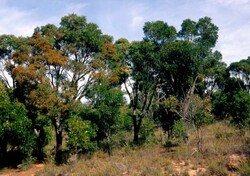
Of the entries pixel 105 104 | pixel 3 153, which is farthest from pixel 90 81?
pixel 3 153

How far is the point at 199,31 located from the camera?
2447 centimetres

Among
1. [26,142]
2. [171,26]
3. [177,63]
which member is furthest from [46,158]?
[171,26]

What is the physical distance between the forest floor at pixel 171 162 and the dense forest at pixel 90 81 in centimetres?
141

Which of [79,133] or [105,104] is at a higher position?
[105,104]

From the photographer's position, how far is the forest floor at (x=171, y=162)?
47.6ft

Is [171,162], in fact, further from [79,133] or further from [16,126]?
[16,126]

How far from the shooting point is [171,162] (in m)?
16.5

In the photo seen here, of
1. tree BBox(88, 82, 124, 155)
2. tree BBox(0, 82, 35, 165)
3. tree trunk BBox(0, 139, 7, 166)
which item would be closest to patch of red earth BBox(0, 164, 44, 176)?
tree BBox(0, 82, 35, 165)

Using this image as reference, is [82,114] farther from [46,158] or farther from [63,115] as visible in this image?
[46,158]

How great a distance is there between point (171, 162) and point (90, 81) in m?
9.94

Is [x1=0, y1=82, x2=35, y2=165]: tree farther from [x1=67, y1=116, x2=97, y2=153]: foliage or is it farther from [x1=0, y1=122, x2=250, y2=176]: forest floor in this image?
[x1=67, y1=116, x2=97, y2=153]: foliage

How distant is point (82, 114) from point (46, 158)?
4.75 m

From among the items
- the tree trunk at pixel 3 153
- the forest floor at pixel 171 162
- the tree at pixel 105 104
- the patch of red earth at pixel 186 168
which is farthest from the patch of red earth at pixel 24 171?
the patch of red earth at pixel 186 168

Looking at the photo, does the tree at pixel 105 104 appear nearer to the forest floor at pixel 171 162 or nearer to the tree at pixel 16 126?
the forest floor at pixel 171 162
